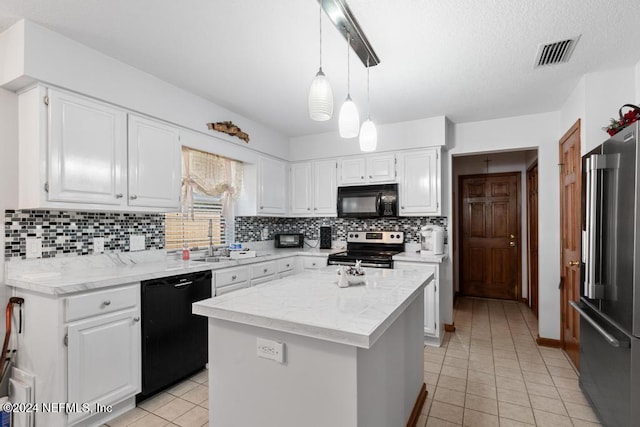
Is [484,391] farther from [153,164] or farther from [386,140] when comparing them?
[153,164]

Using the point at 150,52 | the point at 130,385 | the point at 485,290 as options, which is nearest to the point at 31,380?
the point at 130,385

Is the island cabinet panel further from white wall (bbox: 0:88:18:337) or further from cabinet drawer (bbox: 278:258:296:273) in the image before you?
cabinet drawer (bbox: 278:258:296:273)

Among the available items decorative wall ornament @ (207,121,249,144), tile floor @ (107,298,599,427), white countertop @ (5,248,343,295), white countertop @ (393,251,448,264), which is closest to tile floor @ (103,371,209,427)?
tile floor @ (107,298,599,427)

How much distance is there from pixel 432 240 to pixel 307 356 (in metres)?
2.79

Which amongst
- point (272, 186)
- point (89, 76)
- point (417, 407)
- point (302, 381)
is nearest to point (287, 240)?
point (272, 186)

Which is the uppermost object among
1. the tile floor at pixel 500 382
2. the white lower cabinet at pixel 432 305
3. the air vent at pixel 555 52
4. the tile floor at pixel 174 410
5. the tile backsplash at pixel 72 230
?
the air vent at pixel 555 52

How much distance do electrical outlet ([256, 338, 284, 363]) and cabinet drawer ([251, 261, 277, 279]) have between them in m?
1.99

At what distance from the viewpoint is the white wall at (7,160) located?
6.92ft

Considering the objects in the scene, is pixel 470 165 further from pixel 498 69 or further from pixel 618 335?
pixel 618 335

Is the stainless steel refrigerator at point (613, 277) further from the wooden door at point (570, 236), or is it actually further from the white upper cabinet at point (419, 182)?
the white upper cabinet at point (419, 182)

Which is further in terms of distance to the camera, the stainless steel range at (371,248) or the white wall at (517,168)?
the white wall at (517,168)

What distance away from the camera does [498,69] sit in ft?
8.32

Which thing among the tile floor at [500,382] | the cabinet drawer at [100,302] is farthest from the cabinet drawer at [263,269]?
the tile floor at [500,382]

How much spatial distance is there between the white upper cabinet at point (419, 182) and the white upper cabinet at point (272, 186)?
5.34 feet
